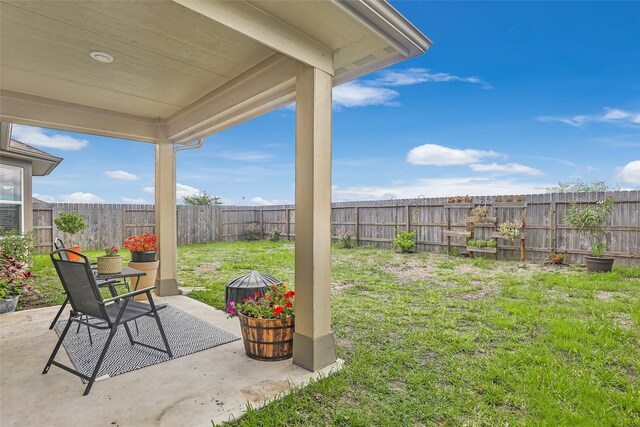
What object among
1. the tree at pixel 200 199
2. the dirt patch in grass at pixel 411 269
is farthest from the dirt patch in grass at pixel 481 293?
the tree at pixel 200 199

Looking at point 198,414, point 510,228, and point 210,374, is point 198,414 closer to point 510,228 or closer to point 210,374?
point 210,374

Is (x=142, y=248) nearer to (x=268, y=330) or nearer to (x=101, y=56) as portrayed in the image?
(x=101, y=56)

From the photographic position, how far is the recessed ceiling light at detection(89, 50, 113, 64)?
8.74ft

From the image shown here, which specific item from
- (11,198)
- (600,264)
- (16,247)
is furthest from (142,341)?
(600,264)

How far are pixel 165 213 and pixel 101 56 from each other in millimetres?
2425

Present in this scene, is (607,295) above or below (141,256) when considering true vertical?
below

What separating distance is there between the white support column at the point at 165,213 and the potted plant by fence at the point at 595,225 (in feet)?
24.5

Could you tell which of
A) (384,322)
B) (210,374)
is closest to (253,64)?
(210,374)

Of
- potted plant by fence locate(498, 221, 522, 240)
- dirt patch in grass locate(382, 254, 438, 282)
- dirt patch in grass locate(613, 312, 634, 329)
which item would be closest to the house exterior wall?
dirt patch in grass locate(382, 254, 438, 282)

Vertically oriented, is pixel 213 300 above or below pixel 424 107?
below

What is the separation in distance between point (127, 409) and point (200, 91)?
2924mm

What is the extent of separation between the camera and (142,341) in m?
3.06

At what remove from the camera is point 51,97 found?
3.74 m

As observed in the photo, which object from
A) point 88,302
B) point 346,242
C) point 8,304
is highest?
point 88,302
